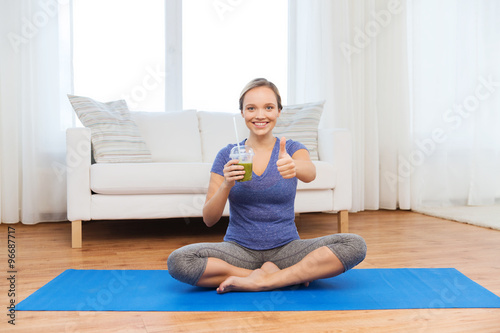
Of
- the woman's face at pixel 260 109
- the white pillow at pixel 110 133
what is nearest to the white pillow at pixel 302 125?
the white pillow at pixel 110 133

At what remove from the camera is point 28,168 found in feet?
11.6

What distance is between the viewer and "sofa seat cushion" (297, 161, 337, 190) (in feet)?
9.75

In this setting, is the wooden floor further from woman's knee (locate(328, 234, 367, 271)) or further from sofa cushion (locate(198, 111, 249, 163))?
sofa cushion (locate(198, 111, 249, 163))

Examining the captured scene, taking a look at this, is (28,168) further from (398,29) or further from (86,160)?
(398,29)

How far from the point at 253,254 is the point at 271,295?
188 millimetres

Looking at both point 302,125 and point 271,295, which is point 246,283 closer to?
point 271,295

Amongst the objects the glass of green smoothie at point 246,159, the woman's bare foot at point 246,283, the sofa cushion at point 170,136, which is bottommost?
the woman's bare foot at point 246,283

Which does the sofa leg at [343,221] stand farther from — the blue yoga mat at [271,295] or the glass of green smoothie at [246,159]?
the glass of green smoothie at [246,159]

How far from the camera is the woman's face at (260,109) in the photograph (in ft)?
5.89

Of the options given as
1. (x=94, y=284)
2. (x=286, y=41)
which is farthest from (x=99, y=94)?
(x=94, y=284)

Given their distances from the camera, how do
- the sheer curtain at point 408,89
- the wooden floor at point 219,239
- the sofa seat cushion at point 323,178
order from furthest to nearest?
the sheer curtain at point 408,89 → the sofa seat cushion at point 323,178 → the wooden floor at point 219,239

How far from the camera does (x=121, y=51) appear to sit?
12.7ft

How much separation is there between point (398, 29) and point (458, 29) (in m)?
0.58

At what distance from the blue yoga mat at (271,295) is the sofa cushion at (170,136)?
148cm
